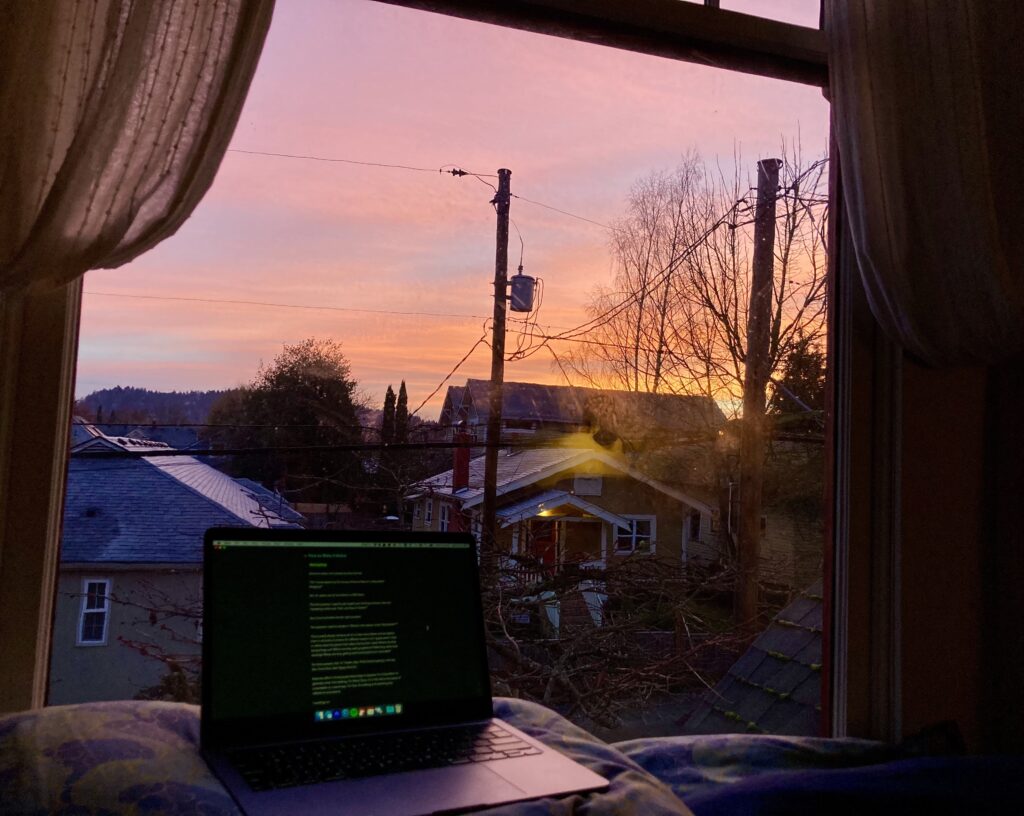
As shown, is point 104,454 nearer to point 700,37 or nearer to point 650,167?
point 650,167

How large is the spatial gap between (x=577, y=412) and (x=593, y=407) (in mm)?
42

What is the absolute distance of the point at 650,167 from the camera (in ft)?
6.68

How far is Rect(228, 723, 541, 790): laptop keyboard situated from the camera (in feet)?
3.51

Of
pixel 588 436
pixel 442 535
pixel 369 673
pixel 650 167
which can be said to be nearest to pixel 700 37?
pixel 650 167

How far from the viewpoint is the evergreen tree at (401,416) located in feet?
5.97

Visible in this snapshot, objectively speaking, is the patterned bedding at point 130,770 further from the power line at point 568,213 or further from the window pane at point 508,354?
the power line at point 568,213

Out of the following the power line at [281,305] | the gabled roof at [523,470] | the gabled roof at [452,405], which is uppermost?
the power line at [281,305]

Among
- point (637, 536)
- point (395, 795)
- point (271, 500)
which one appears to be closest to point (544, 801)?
point (395, 795)

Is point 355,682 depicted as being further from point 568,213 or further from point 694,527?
point 568,213

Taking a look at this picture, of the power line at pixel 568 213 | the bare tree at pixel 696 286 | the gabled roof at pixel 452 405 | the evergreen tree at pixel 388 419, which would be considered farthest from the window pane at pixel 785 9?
the evergreen tree at pixel 388 419

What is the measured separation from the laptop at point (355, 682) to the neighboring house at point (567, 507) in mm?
→ 415

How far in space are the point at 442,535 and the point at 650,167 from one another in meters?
1.08

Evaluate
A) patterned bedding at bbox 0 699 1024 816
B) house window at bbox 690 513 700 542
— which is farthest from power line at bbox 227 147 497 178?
patterned bedding at bbox 0 699 1024 816

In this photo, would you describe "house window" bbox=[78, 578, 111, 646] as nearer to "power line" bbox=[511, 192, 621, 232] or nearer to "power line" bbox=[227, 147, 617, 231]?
"power line" bbox=[227, 147, 617, 231]
